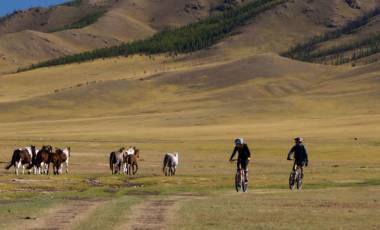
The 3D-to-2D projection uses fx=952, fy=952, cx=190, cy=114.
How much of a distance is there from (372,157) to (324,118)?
220ft

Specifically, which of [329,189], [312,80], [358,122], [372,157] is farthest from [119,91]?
[329,189]

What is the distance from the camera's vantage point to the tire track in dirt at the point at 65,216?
2038 centimetres

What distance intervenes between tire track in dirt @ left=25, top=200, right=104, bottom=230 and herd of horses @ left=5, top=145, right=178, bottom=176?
15.2 m

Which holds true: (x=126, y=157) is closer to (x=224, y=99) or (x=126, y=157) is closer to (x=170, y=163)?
(x=170, y=163)

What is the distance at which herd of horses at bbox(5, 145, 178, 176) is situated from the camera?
4181cm

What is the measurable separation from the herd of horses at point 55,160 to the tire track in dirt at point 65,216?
1517cm

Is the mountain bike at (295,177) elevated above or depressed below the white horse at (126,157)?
below

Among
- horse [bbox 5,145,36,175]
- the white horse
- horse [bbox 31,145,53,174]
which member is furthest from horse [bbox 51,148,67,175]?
the white horse

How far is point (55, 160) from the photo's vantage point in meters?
42.2

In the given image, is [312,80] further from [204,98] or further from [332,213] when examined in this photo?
[332,213]

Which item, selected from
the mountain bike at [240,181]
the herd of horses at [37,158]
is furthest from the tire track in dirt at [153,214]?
the herd of horses at [37,158]

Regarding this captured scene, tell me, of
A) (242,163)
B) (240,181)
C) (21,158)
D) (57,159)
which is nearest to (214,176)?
(57,159)

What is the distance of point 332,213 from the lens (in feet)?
77.9

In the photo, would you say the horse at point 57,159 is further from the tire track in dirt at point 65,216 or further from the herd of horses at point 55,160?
the tire track in dirt at point 65,216
